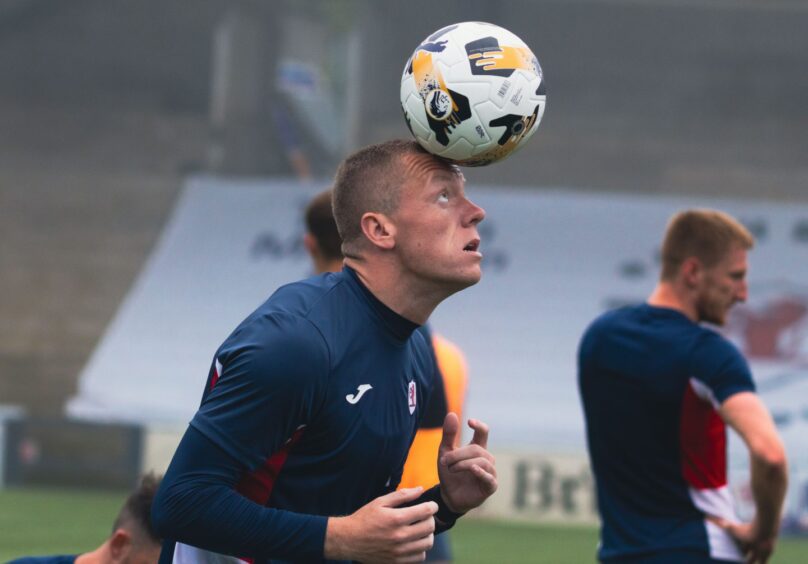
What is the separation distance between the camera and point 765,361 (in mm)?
15766

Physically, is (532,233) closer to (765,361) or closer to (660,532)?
(765,361)

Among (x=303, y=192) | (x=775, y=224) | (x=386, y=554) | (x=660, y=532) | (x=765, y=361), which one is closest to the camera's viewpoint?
(x=386, y=554)

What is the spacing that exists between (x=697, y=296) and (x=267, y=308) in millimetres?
2058

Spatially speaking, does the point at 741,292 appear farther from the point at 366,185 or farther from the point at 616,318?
the point at 366,185

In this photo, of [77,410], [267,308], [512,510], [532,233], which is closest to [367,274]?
[267,308]

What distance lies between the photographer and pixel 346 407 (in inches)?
111

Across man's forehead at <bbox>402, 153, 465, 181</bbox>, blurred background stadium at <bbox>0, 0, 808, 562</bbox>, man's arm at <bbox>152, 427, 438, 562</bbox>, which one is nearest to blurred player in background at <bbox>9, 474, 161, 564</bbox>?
man's arm at <bbox>152, 427, 438, 562</bbox>

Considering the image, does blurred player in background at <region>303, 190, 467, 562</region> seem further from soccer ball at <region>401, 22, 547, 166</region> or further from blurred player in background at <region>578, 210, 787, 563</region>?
soccer ball at <region>401, 22, 547, 166</region>

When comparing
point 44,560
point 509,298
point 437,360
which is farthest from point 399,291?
point 509,298

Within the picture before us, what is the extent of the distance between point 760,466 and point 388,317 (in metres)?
1.68

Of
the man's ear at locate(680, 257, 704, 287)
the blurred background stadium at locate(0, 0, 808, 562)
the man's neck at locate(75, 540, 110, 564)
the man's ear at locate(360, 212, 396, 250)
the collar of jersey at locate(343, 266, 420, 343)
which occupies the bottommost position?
the man's neck at locate(75, 540, 110, 564)

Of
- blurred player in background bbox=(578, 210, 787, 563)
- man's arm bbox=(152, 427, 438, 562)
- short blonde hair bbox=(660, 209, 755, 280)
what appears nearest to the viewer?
man's arm bbox=(152, 427, 438, 562)

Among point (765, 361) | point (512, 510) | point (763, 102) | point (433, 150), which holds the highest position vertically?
point (763, 102)

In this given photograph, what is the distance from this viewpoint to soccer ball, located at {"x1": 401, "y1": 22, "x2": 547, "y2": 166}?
3070 millimetres
